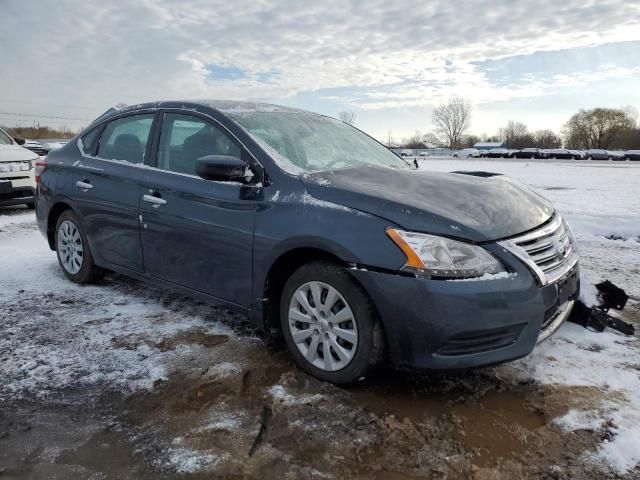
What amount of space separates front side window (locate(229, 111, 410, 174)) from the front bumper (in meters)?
1.05

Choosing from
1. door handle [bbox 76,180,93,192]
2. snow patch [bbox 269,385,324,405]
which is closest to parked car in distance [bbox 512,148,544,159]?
door handle [bbox 76,180,93,192]

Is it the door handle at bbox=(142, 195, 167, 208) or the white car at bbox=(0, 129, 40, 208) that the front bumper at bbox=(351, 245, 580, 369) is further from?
the white car at bbox=(0, 129, 40, 208)

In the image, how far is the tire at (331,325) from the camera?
8.82 feet

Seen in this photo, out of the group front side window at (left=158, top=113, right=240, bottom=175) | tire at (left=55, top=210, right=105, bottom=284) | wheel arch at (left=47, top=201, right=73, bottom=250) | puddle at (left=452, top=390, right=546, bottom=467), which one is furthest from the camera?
wheel arch at (left=47, top=201, right=73, bottom=250)

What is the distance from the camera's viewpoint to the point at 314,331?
294 cm

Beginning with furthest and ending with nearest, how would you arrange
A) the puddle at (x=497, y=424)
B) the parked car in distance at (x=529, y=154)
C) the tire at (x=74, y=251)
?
the parked car in distance at (x=529, y=154) → the tire at (x=74, y=251) → the puddle at (x=497, y=424)

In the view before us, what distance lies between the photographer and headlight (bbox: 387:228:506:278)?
2.53 metres

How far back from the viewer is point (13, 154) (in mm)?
9023

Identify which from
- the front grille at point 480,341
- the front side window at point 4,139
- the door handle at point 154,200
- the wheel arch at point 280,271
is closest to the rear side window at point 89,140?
the door handle at point 154,200

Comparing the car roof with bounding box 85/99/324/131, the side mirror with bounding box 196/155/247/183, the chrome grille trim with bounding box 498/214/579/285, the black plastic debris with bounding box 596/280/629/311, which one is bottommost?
the black plastic debris with bounding box 596/280/629/311

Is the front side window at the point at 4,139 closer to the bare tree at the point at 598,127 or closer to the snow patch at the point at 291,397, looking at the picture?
the snow patch at the point at 291,397

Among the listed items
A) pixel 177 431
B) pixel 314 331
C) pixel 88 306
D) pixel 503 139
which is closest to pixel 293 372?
pixel 314 331

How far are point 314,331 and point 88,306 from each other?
2273mm

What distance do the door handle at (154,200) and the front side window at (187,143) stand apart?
23cm
